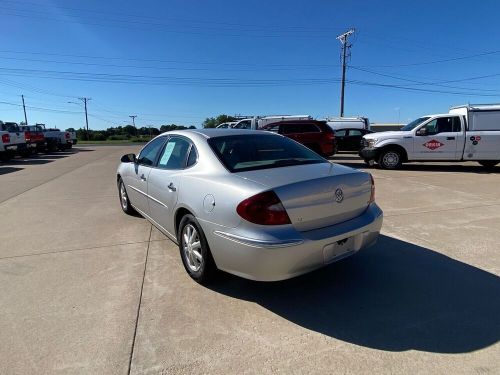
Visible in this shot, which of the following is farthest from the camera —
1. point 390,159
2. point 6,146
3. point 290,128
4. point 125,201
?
point 6,146

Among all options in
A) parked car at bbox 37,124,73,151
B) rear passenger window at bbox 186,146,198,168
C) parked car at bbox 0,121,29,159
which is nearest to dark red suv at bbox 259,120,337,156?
rear passenger window at bbox 186,146,198,168

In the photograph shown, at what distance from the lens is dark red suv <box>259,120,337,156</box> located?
46.2 feet

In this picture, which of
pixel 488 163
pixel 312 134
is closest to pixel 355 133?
pixel 312 134

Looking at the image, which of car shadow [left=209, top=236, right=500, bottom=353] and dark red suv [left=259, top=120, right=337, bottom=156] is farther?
dark red suv [left=259, top=120, right=337, bottom=156]

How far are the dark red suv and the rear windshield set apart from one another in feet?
32.3

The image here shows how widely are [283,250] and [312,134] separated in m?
11.8

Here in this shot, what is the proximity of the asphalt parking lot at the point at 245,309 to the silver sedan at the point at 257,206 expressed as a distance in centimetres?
42

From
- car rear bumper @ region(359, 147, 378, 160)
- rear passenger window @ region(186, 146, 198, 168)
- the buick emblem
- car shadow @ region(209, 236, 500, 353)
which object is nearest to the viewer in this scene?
car shadow @ region(209, 236, 500, 353)

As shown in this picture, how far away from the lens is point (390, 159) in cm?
1261

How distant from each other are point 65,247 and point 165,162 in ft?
5.99

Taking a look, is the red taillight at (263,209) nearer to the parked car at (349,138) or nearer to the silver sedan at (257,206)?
the silver sedan at (257,206)

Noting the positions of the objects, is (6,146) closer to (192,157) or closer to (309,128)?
(309,128)

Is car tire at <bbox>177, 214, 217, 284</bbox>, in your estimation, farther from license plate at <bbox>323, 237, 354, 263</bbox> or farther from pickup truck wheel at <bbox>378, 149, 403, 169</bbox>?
pickup truck wheel at <bbox>378, 149, 403, 169</bbox>

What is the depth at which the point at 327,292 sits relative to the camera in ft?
11.3
